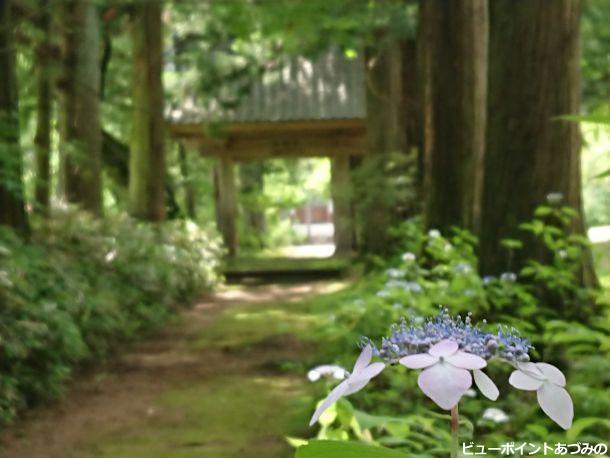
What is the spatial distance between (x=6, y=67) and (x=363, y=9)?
7.26 metres

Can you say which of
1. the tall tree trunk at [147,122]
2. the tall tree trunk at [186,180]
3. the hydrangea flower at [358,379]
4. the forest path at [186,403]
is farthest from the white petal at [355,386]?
the tall tree trunk at [186,180]

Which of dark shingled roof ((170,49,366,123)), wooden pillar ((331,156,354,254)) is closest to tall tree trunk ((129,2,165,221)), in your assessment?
dark shingled roof ((170,49,366,123))

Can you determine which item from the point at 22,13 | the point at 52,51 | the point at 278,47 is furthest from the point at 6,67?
the point at 278,47

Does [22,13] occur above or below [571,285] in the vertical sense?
above

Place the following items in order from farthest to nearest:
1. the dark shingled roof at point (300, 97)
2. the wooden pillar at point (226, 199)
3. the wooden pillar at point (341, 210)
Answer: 1. the wooden pillar at point (226, 199)
2. the wooden pillar at point (341, 210)
3. the dark shingled roof at point (300, 97)

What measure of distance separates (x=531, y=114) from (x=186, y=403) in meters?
3.68

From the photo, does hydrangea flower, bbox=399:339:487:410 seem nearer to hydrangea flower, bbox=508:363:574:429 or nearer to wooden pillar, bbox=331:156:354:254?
hydrangea flower, bbox=508:363:574:429

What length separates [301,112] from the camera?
73.0 feet

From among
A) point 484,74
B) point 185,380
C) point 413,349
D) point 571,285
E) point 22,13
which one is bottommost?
point 185,380

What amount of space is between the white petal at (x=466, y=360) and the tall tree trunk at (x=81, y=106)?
12.6 meters

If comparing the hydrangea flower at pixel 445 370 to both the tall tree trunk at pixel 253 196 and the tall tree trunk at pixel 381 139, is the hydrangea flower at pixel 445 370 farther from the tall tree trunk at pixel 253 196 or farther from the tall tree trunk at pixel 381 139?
the tall tree trunk at pixel 253 196

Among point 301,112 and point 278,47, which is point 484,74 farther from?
point 301,112

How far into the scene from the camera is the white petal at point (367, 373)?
94cm

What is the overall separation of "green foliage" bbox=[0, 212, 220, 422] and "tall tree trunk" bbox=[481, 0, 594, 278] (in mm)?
3608
